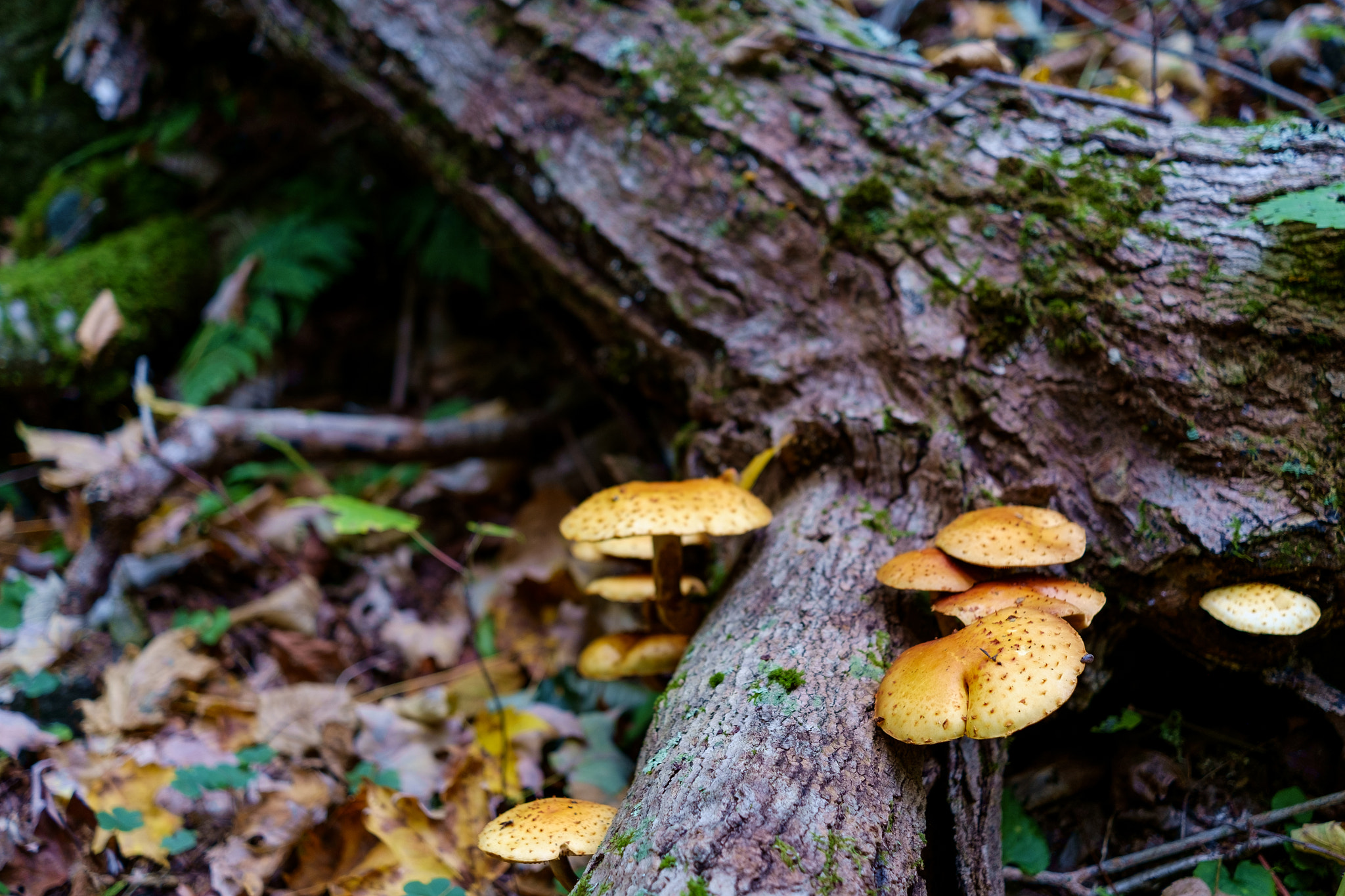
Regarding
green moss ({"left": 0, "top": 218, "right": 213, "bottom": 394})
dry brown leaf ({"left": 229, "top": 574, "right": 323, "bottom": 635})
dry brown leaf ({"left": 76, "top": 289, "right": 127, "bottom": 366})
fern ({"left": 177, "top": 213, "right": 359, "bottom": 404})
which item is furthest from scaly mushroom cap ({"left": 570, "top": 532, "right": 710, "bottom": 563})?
green moss ({"left": 0, "top": 218, "right": 213, "bottom": 394})

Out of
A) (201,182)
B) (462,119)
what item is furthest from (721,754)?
(201,182)

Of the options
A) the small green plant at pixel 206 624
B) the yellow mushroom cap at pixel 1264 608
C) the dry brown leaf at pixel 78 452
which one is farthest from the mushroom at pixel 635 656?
the dry brown leaf at pixel 78 452

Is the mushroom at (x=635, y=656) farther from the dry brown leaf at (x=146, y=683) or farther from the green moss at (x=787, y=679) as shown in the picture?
the dry brown leaf at (x=146, y=683)

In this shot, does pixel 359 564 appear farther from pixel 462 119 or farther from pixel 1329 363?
pixel 1329 363

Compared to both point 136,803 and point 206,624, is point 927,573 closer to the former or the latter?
point 136,803

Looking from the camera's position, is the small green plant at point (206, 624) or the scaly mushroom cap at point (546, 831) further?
the small green plant at point (206, 624)

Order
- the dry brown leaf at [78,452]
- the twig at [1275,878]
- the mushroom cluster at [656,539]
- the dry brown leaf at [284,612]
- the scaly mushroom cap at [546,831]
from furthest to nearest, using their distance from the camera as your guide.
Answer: the dry brown leaf at [78,452]
the dry brown leaf at [284,612]
the mushroom cluster at [656,539]
the twig at [1275,878]
the scaly mushroom cap at [546,831]

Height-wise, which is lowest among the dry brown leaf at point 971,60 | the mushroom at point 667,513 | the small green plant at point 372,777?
the small green plant at point 372,777
